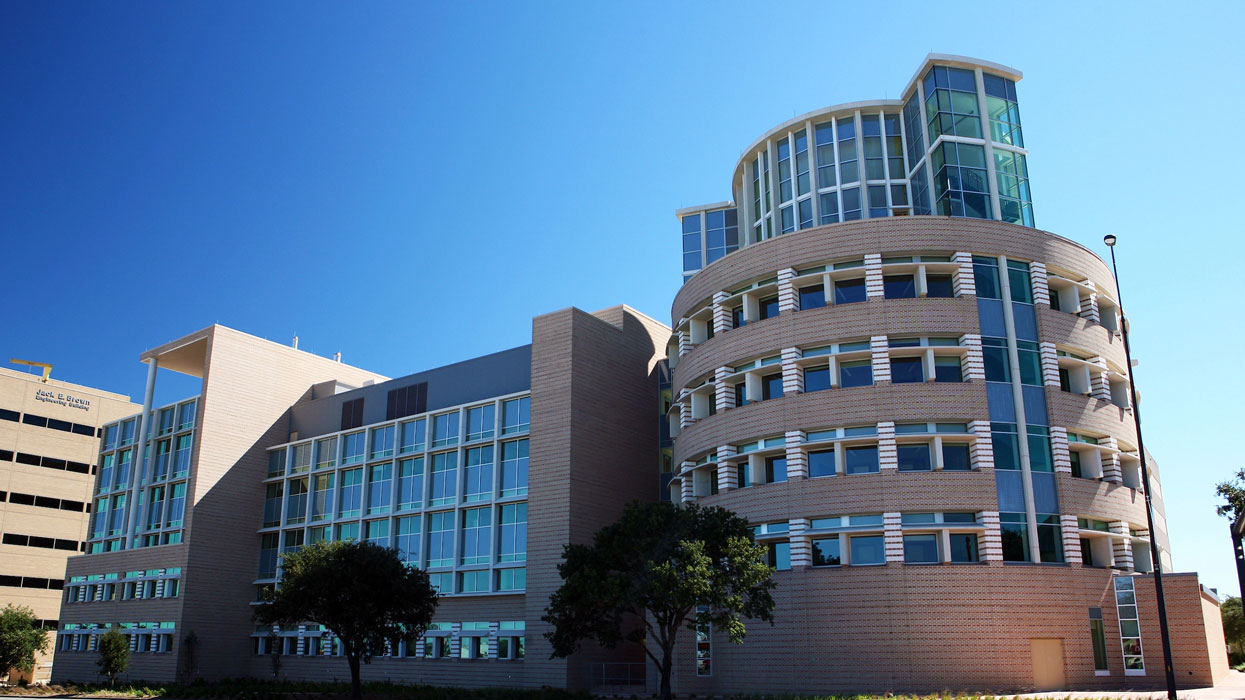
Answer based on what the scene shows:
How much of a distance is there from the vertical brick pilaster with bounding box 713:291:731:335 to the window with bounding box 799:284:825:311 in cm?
420

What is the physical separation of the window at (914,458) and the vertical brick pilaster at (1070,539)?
649 cm

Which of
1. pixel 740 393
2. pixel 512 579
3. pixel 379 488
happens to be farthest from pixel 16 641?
pixel 740 393

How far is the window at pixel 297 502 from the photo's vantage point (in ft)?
232

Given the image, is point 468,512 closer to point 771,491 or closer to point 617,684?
point 617,684

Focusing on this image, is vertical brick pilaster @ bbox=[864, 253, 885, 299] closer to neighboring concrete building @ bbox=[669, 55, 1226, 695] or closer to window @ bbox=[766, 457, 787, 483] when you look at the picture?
neighboring concrete building @ bbox=[669, 55, 1226, 695]

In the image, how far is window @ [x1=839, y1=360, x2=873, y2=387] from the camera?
47.6 meters

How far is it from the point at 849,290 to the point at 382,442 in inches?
1357

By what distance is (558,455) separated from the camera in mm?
56125

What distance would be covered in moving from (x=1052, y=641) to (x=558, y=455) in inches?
1065

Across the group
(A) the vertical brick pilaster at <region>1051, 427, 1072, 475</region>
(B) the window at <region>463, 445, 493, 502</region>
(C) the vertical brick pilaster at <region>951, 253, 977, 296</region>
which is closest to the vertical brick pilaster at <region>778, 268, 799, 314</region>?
(C) the vertical brick pilaster at <region>951, 253, 977, 296</region>

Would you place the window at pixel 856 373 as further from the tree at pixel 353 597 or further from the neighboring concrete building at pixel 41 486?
the neighboring concrete building at pixel 41 486

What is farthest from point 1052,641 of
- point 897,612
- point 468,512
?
point 468,512

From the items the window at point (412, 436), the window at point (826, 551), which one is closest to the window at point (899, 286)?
the window at point (826, 551)

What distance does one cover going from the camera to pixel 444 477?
62906 millimetres
